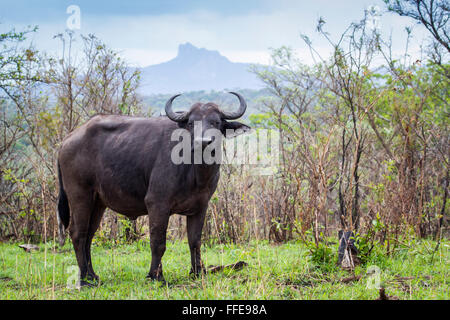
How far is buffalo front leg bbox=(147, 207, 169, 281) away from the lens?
5.15 meters

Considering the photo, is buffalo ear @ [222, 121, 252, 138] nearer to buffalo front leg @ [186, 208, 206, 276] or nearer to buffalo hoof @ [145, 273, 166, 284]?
buffalo front leg @ [186, 208, 206, 276]

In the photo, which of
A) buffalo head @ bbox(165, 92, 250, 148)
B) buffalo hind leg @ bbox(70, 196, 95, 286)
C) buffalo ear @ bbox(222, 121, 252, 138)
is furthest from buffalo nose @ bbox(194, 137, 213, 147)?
buffalo hind leg @ bbox(70, 196, 95, 286)

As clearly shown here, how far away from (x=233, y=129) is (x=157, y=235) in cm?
163

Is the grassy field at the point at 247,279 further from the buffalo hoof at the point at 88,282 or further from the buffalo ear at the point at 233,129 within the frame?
the buffalo ear at the point at 233,129

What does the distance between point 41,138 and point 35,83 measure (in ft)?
4.33

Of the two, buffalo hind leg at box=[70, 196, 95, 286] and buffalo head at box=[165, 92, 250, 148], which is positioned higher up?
buffalo head at box=[165, 92, 250, 148]

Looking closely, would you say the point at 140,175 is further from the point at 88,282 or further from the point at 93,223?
the point at 88,282

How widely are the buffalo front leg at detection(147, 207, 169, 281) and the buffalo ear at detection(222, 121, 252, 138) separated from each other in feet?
4.09

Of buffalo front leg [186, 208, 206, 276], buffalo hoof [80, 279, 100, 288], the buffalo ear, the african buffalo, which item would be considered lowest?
buffalo hoof [80, 279, 100, 288]

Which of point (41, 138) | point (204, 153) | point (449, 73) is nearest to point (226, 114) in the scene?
point (204, 153)

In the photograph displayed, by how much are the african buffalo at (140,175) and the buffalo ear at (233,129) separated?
1 centimetres

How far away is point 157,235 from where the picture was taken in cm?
518

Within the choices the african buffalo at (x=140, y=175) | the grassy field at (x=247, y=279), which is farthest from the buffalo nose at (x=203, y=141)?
the grassy field at (x=247, y=279)
